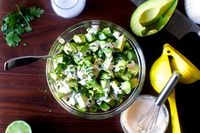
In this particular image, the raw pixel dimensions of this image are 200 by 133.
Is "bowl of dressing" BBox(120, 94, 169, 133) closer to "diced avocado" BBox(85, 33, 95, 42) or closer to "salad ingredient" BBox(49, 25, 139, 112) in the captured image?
"salad ingredient" BBox(49, 25, 139, 112)

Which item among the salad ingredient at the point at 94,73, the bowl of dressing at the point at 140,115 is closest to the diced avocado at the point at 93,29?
the salad ingredient at the point at 94,73

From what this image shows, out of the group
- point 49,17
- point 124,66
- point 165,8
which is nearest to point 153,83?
point 124,66

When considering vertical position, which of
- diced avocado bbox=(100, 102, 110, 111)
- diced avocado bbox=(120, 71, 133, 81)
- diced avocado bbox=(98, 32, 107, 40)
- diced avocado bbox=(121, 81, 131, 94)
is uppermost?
diced avocado bbox=(98, 32, 107, 40)

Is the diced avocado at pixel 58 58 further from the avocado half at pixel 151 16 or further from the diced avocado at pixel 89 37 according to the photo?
the avocado half at pixel 151 16

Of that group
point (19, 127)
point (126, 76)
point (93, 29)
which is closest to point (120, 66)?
point (126, 76)

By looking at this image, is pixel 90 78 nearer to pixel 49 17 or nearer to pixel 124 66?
pixel 124 66

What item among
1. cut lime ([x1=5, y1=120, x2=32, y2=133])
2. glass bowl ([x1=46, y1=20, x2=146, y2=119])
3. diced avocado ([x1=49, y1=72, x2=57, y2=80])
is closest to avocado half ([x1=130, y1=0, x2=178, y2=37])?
glass bowl ([x1=46, y1=20, x2=146, y2=119])
